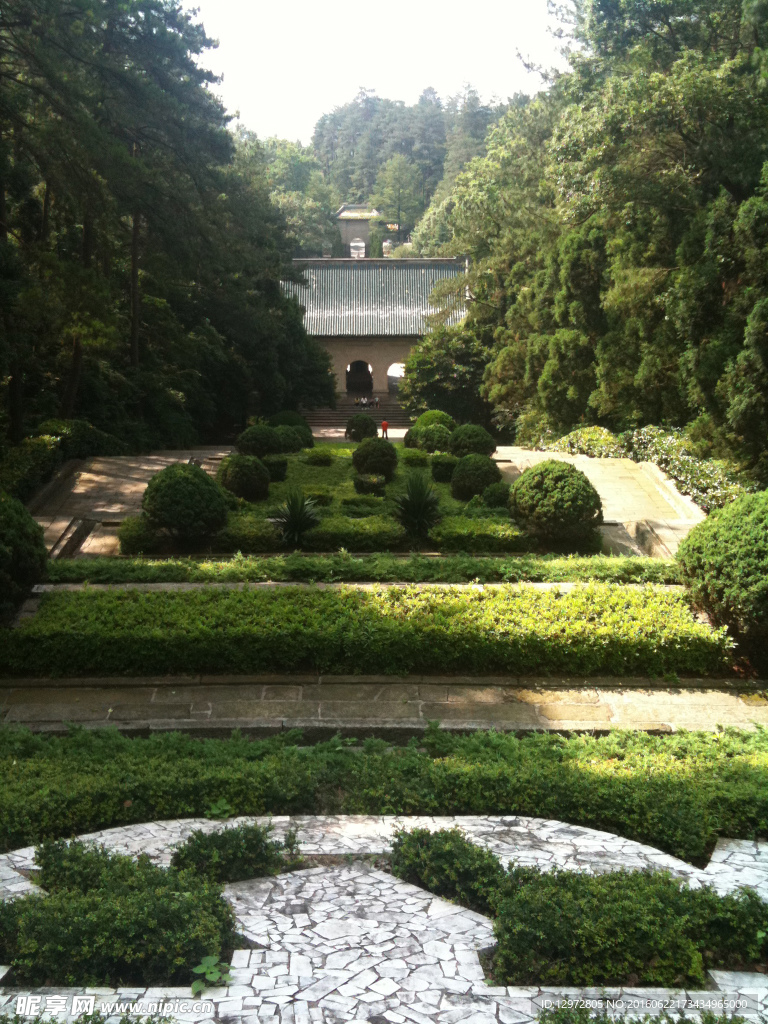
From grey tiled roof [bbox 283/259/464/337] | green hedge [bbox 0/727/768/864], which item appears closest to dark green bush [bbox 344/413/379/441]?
green hedge [bbox 0/727/768/864]

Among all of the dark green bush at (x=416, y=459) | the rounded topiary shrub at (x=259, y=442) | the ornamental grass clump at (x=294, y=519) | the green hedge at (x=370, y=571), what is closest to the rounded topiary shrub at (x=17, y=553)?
the green hedge at (x=370, y=571)

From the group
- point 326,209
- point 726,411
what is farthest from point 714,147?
point 326,209

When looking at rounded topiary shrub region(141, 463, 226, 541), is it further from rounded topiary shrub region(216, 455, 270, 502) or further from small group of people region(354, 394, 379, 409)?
small group of people region(354, 394, 379, 409)

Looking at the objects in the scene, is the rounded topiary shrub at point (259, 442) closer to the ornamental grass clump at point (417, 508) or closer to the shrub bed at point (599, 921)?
the ornamental grass clump at point (417, 508)

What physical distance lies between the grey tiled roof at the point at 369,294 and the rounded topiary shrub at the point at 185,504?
2807 centimetres

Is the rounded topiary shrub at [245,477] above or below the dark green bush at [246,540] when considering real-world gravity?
above

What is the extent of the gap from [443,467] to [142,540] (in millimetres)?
4894

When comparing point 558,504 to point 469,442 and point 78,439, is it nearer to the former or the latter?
point 469,442

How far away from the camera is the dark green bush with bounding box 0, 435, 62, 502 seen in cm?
1252

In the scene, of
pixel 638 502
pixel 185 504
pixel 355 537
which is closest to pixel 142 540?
pixel 185 504

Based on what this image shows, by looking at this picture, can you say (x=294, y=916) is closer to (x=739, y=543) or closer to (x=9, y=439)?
(x=739, y=543)

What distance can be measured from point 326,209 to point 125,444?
1729 inches

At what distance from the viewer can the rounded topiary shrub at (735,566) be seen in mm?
7344

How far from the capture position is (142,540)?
10.5 meters
